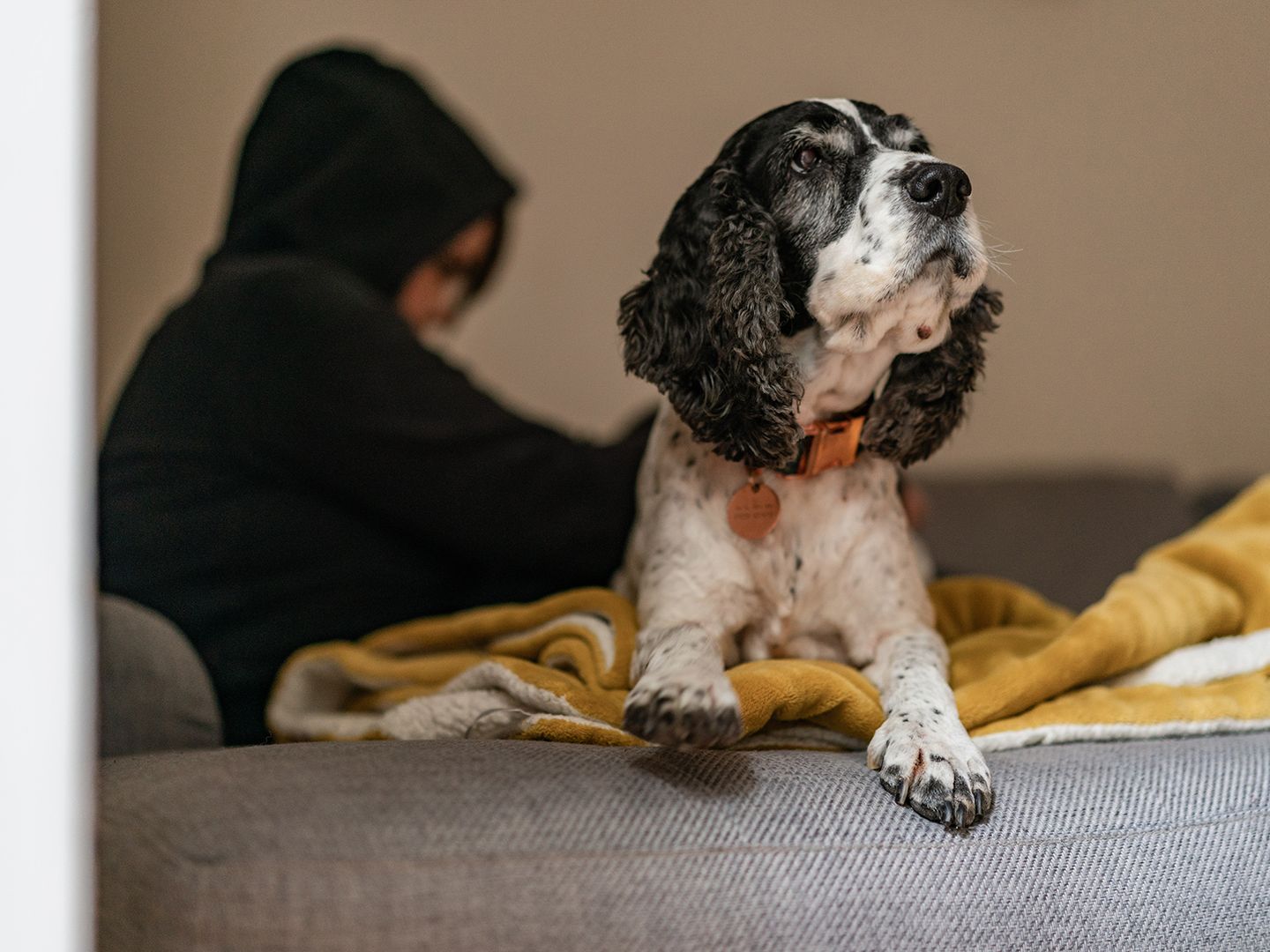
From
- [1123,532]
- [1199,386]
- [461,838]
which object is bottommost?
[1123,532]

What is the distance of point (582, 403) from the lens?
3824 millimetres

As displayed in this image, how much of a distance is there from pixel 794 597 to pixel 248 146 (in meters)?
1.91

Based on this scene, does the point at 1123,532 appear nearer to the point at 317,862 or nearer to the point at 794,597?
the point at 794,597

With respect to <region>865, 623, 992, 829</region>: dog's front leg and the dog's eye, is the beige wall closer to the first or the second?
the dog's eye

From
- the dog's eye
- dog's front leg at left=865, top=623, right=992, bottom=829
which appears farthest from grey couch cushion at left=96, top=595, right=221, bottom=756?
the dog's eye

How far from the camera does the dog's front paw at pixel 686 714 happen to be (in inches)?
49.7

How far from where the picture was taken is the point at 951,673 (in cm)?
186

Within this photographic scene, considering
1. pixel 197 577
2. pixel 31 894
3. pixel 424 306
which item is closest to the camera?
pixel 31 894

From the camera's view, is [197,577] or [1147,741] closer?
[1147,741]

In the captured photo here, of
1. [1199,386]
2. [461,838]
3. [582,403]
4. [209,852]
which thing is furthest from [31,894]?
[1199,386]

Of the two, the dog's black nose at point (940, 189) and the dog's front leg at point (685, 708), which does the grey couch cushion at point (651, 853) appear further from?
the dog's black nose at point (940, 189)

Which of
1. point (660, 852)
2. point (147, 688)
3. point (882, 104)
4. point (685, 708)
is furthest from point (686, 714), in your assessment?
point (147, 688)

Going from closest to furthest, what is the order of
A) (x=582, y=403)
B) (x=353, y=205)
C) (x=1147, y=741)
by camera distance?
(x=1147, y=741) → (x=353, y=205) → (x=582, y=403)

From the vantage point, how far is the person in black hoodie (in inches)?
89.1
